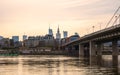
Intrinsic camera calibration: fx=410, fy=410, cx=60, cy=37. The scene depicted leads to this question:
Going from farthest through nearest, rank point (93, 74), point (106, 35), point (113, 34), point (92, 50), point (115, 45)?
point (92, 50) < point (115, 45) < point (106, 35) < point (113, 34) < point (93, 74)

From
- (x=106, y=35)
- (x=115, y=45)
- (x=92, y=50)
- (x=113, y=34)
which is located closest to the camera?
(x=113, y=34)

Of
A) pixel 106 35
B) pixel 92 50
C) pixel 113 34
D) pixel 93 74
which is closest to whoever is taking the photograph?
pixel 93 74

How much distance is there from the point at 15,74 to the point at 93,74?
43.6ft

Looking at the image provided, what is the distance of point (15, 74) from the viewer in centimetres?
7000

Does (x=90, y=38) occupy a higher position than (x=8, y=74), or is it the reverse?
(x=90, y=38)

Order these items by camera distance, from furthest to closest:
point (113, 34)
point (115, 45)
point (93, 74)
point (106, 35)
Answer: point (115, 45)
point (106, 35)
point (113, 34)
point (93, 74)

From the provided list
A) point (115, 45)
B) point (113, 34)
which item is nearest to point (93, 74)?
point (113, 34)

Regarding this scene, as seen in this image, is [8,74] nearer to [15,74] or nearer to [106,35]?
[15,74]

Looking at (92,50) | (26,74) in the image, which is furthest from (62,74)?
(92,50)

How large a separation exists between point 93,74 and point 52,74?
22.7 ft

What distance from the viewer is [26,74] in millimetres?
69688

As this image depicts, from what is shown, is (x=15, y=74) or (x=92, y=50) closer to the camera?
(x=15, y=74)

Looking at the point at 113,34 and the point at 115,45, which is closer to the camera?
the point at 113,34

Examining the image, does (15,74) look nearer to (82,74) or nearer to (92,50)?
(82,74)
